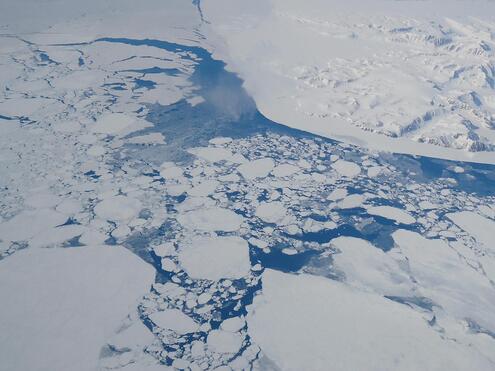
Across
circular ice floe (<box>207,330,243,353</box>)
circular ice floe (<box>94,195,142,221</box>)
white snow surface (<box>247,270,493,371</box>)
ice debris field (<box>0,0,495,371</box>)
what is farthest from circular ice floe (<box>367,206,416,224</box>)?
circular ice floe (<box>94,195,142,221</box>)

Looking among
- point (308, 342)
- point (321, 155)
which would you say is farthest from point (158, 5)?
point (308, 342)

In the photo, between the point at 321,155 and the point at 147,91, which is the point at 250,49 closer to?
the point at 147,91

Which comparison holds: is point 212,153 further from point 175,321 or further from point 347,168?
point 175,321

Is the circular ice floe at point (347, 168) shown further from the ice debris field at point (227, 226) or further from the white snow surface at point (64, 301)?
the white snow surface at point (64, 301)

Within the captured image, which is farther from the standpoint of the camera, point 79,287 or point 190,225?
point 190,225

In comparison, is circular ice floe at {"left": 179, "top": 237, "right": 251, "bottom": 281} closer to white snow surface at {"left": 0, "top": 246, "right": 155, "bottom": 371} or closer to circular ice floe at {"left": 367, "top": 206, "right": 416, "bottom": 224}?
white snow surface at {"left": 0, "top": 246, "right": 155, "bottom": 371}

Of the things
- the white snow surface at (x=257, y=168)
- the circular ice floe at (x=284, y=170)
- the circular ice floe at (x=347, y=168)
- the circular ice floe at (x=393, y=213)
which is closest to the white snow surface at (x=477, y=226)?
the circular ice floe at (x=393, y=213)

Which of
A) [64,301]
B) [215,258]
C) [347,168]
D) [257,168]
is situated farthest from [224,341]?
[347,168]
